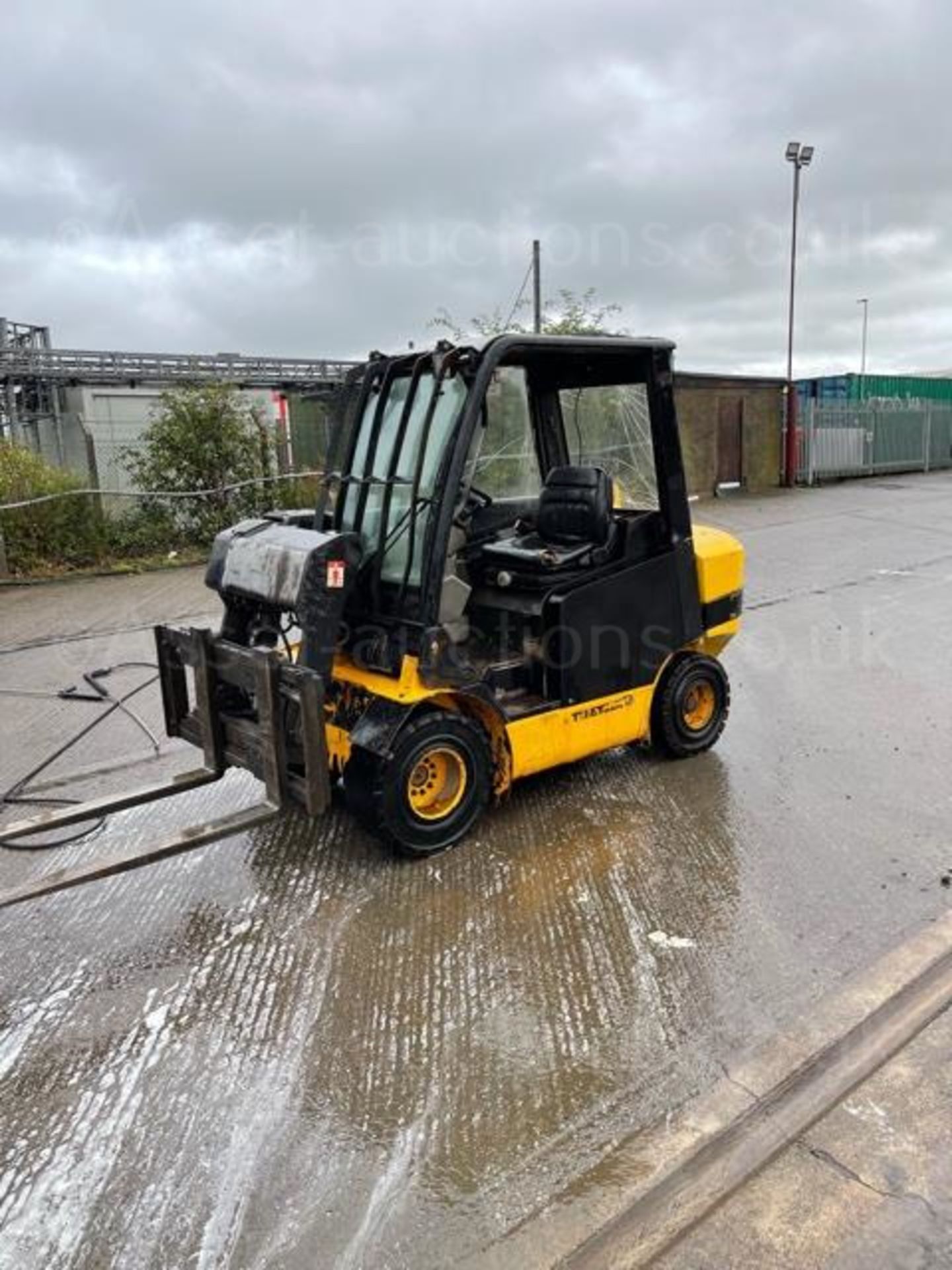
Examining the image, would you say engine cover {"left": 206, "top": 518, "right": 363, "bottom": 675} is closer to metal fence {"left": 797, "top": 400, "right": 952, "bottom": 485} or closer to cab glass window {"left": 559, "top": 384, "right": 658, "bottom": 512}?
cab glass window {"left": 559, "top": 384, "right": 658, "bottom": 512}

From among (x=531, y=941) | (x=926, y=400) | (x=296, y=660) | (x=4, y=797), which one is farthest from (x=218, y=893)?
(x=926, y=400)

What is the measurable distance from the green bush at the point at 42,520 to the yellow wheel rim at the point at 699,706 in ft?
28.5

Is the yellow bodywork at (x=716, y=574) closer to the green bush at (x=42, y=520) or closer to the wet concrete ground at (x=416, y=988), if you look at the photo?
the wet concrete ground at (x=416, y=988)

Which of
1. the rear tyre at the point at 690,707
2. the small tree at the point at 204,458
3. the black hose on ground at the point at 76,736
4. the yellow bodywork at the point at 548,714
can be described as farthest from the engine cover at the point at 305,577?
the small tree at the point at 204,458

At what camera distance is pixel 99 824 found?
4.50 m

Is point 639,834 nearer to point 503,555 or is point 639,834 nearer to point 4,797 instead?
point 503,555

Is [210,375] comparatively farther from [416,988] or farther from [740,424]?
[416,988]

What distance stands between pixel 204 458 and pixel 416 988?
10.2 metres

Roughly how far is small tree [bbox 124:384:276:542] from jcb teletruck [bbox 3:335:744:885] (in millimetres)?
8109

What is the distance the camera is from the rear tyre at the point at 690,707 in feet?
16.1

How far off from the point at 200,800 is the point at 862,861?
3.19 m

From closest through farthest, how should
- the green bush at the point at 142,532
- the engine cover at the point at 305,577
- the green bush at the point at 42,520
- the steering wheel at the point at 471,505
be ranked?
the engine cover at the point at 305,577
the steering wheel at the point at 471,505
the green bush at the point at 42,520
the green bush at the point at 142,532

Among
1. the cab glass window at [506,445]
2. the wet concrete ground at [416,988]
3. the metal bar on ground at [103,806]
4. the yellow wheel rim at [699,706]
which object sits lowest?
the wet concrete ground at [416,988]

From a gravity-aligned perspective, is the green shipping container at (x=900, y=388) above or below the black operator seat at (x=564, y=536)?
above
